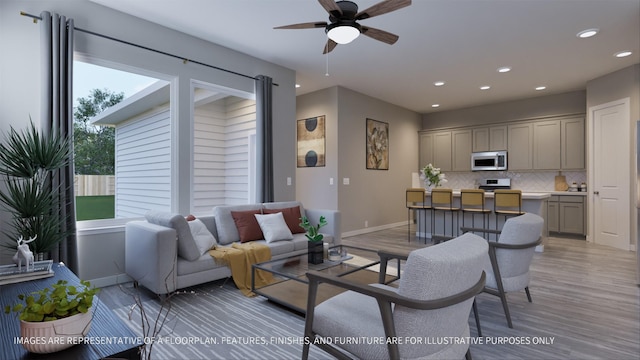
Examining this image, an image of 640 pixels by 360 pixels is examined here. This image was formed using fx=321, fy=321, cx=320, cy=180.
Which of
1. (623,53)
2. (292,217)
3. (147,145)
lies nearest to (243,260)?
(292,217)

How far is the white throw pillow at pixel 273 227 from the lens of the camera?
388cm

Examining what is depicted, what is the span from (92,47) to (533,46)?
547 centimetres

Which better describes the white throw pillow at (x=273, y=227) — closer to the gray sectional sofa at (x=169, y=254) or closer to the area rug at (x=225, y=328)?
the gray sectional sofa at (x=169, y=254)

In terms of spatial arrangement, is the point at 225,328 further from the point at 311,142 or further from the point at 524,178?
the point at 524,178

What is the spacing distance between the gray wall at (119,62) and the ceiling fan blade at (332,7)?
2406 millimetres

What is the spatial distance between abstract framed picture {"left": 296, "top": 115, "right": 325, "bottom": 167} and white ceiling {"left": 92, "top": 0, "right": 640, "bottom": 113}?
29.2 inches

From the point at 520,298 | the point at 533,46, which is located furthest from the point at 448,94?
the point at 520,298

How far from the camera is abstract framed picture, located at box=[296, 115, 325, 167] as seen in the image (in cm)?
645

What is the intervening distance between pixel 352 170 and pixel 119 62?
4280 mm

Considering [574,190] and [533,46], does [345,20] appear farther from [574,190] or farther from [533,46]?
[574,190]

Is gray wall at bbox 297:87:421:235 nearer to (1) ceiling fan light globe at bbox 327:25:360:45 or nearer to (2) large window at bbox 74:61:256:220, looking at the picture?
(2) large window at bbox 74:61:256:220

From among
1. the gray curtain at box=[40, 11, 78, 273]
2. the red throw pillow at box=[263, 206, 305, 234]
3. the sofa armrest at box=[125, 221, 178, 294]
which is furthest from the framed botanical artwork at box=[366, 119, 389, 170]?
the gray curtain at box=[40, 11, 78, 273]

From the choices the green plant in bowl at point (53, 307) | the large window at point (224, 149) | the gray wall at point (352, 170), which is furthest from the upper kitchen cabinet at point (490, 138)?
the green plant in bowl at point (53, 307)

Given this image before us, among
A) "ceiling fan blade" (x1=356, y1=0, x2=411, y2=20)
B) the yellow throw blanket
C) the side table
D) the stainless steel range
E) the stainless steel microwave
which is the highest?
"ceiling fan blade" (x1=356, y1=0, x2=411, y2=20)
